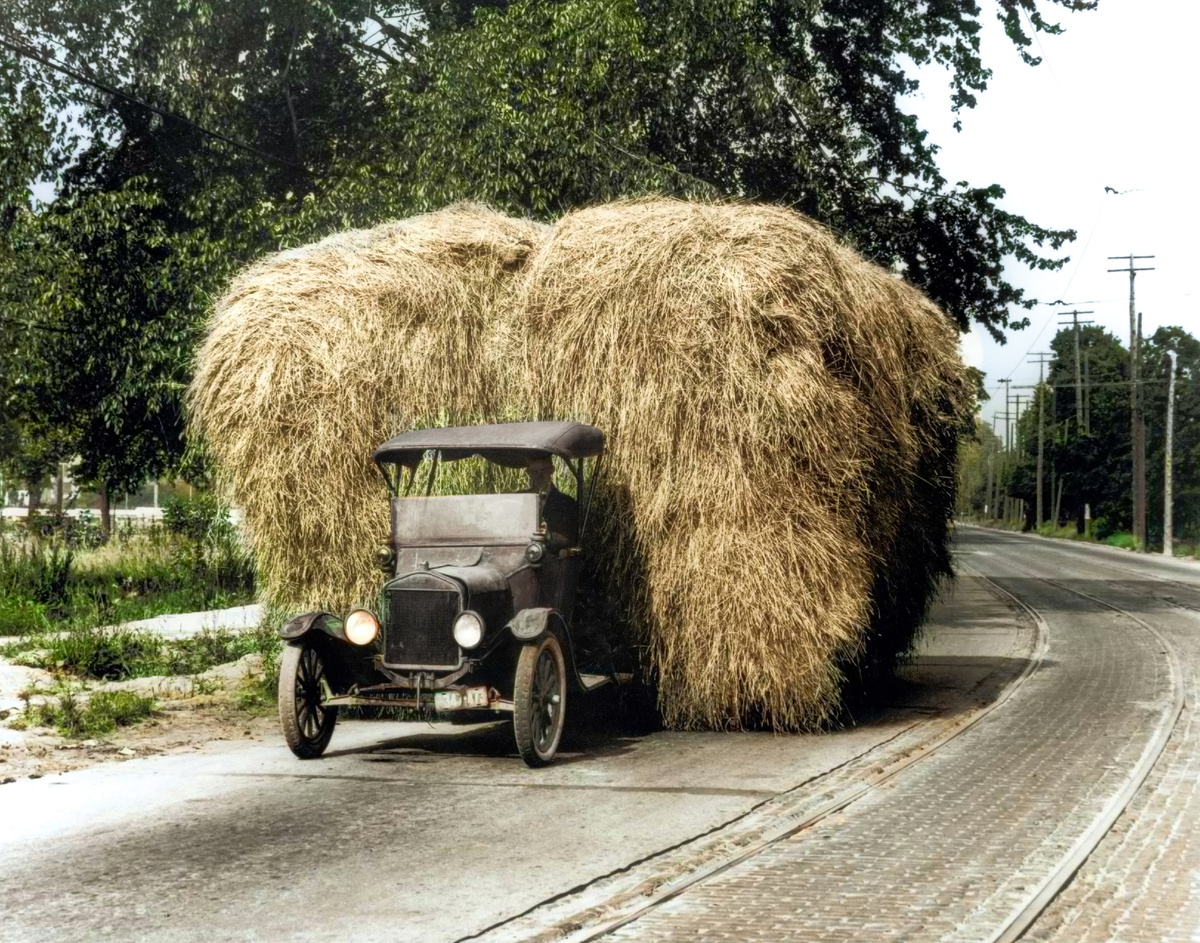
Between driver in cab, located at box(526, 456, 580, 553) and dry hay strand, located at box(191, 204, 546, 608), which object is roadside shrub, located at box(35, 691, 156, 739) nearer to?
dry hay strand, located at box(191, 204, 546, 608)

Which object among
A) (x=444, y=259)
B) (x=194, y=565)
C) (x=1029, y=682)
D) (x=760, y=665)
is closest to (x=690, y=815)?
(x=760, y=665)

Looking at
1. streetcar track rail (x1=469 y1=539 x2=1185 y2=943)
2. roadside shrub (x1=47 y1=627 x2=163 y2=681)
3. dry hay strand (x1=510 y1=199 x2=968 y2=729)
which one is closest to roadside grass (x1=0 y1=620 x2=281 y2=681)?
roadside shrub (x1=47 y1=627 x2=163 y2=681)

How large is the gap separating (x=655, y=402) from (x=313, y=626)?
2.97 meters

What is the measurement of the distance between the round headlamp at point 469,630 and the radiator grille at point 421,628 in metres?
0.13

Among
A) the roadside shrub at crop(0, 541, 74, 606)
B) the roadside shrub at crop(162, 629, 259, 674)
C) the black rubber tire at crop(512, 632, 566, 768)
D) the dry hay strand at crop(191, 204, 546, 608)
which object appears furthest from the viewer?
the roadside shrub at crop(0, 541, 74, 606)

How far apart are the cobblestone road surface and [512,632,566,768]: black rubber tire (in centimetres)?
216

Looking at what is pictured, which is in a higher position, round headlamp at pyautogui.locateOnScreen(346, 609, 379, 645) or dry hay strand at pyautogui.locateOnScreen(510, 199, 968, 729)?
dry hay strand at pyautogui.locateOnScreen(510, 199, 968, 729)

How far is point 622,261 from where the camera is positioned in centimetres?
1016

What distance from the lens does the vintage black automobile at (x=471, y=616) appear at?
8727mm

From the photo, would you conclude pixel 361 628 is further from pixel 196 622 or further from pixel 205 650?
pixel 196 622

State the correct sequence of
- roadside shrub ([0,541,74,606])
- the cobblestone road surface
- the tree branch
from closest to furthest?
the cobblestone road surface < roadside shrub ([0,541,74,606]) < the tree branch

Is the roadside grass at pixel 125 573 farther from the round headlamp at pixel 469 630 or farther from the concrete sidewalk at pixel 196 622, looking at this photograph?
the round headlamp at pixel 469 630

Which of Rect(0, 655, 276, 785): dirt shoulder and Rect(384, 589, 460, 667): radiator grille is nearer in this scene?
Rect(384, 589, 460, 667): radiator grille

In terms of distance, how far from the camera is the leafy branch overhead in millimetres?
18078
